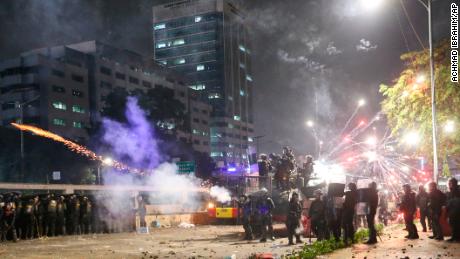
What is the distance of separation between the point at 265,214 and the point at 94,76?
2961 inches

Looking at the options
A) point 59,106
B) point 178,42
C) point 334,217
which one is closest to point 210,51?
point 178,42

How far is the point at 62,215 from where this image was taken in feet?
76.7

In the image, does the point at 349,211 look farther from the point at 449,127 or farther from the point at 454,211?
the point at 449,127

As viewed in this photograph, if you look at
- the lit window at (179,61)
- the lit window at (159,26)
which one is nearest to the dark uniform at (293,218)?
the lit window at (179,61)

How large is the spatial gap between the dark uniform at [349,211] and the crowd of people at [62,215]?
1350 centimetres

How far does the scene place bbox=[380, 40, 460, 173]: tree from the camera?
22748 mm

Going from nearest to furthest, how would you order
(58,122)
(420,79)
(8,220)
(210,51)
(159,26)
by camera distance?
1. (8,220)
2. (420,79)
3. (58,122)
4. (210,51)
5. (159,26)

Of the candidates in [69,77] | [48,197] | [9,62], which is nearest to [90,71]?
[69,77]

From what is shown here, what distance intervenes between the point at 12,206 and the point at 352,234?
45.3ft

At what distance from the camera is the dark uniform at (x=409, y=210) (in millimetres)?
16906

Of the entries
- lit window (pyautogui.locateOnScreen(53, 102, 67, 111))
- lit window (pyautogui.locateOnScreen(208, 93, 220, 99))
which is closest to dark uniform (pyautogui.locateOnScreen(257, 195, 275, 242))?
lit window (pyautogui.locateOnScreen(53, 102, 67, 111))

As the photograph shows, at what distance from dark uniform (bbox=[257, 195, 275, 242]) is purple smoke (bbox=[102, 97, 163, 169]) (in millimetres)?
34616

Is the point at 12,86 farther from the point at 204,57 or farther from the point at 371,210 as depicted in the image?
the point at 204,57

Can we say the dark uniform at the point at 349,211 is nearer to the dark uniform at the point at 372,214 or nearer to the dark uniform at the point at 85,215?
the dark uniform at the point at 372,214
